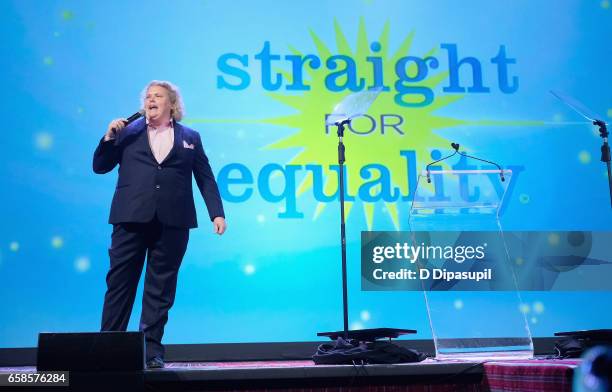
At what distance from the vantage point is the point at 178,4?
4.28 meters

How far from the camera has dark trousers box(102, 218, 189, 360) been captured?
2.89 meters

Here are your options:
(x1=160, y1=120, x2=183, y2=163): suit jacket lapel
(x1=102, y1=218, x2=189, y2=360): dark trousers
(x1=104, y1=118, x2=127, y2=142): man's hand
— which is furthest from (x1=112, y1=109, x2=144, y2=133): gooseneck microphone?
(x1=102, y1=218, x2=189, y2=360): dark trousers

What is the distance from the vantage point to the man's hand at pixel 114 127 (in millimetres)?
2957

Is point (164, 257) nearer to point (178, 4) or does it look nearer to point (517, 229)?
point (178, 4)

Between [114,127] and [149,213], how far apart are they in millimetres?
395

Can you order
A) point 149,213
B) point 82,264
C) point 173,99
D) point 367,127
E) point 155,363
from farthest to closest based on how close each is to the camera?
point 367,127
point 82,264
point 173,99
point 149,213
point 155,363

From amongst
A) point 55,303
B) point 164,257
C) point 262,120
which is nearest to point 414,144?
point 262,120

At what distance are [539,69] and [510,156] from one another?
0.62 metres

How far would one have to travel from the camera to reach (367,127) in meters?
4.32

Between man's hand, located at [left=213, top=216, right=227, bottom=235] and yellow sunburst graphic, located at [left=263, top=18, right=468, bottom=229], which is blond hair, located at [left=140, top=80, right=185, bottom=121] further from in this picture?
yellow sunburst graphic, located at [left=263, top=18, right=468, bottom=229]

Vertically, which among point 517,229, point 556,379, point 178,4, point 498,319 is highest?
point 178,4

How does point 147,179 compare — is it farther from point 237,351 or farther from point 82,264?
point 237,351

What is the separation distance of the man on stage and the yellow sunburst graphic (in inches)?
43.7

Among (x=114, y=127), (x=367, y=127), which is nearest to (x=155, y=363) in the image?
(x=114, y=127)
